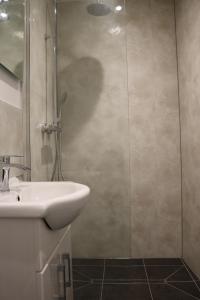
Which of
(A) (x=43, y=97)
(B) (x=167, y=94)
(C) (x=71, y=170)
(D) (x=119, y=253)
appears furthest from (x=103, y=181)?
(B) (x=167, y=94)

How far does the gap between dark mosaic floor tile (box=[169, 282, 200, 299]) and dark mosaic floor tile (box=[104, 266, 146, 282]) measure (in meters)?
0.24

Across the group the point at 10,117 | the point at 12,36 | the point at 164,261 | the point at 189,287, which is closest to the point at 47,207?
the point at 10,117

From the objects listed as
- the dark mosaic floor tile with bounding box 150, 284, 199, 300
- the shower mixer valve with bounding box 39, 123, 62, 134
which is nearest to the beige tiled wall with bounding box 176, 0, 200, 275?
the dark mosaic floor tile with bounding box 150, 284, 199, 300

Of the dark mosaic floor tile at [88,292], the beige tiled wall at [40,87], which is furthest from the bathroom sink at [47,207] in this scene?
the dark mosaic floor tile at [88,292]

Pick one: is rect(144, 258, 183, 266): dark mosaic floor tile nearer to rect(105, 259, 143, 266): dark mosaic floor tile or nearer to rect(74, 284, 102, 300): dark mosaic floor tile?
rect(105, 259, 143, 266): dark mosaic floor tile

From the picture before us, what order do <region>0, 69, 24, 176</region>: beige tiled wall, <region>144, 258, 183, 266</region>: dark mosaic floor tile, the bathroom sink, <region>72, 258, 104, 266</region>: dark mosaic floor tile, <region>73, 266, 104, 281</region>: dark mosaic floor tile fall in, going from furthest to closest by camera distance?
<region>144, 258, 183, 266</region>: dark mosaic floor tile, <region>72, 258, 104, 266</region>: dark mosaic floor tile, <region>73, 266, 104, 281</region>: dark mosaic floor tile, <region>0, 69, 24, 176</region>: beige tiled wall, the bathroom sink

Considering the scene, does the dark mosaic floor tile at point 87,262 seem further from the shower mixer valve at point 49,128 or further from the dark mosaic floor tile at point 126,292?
the shower mixer valve at point 49,128

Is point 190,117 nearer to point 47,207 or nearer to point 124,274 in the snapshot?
point 124,274

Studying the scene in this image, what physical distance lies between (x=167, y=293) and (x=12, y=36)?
6.32 ft

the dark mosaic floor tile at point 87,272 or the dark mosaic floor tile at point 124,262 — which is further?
the dark mosaic floor tile at point 124,262

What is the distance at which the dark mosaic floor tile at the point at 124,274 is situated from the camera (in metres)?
1.88

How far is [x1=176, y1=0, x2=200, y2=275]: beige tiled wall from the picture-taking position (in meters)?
1.85

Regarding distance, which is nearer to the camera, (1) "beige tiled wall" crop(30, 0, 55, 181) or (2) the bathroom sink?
(2) the bathroom sink

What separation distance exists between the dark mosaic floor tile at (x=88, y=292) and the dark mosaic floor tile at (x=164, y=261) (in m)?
0.58
